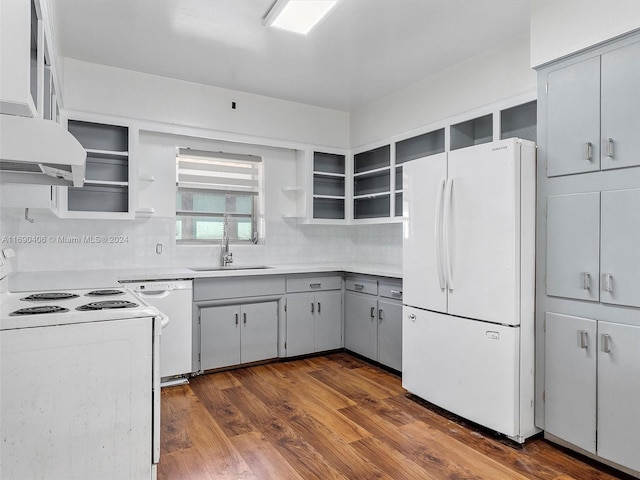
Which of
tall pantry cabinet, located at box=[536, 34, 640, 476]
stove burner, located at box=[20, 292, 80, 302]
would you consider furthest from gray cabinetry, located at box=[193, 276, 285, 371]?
tall pantry cabinet, located at box=[536, 34, 640, 476]

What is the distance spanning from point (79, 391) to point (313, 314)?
259 cm

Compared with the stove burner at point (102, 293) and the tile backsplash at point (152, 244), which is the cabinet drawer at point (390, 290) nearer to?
the tile backsplash at point (152, 244)

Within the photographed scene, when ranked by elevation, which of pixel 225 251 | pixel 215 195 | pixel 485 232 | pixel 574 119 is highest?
pixel 574 119

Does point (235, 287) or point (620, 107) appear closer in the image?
point (620, 107)

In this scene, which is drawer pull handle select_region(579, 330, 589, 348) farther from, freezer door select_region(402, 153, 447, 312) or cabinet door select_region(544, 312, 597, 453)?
freezer door select_region(402, 153, 447, 312)

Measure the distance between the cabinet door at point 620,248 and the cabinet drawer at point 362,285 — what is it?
1967 millimetres

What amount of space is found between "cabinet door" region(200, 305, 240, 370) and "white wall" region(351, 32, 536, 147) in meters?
2.34

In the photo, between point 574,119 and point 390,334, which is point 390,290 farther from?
point 574,119

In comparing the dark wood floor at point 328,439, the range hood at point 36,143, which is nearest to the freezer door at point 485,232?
the dark wood floor at point 328,439

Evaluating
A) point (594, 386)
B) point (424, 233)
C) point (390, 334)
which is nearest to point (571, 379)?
point (594, 386)

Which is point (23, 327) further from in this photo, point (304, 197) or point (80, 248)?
point (304, 197)

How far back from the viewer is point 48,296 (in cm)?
217

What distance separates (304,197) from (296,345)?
5.08ft

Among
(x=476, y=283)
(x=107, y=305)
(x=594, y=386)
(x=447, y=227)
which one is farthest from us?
(x=447, y=227)
